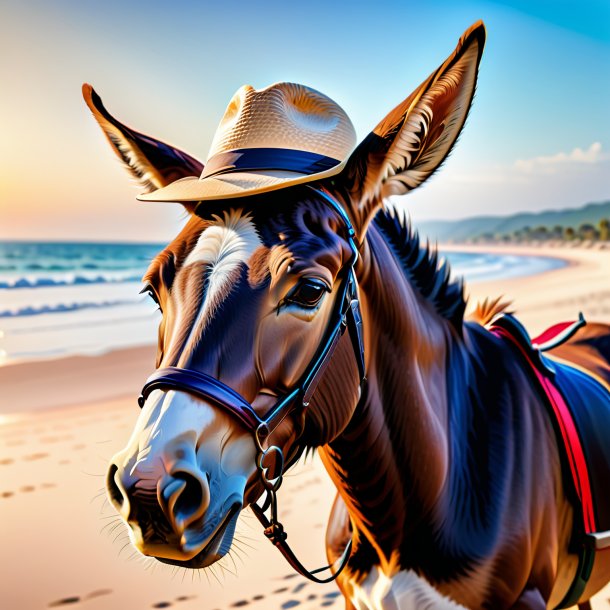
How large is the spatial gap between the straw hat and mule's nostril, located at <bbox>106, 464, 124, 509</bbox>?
0.64 meters

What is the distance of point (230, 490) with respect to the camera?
116 centimetres

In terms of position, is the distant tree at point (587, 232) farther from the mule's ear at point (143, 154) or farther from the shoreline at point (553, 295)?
the mule's ear at point (143, 154)

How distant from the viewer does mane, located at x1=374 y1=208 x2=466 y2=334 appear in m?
1.76

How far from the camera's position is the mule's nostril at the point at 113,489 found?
1.14 metres

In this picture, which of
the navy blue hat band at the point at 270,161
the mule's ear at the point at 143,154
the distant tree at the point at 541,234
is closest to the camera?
the navy blue hat band at the point at 270,161

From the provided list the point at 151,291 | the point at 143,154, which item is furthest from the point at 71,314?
the point at 151,291

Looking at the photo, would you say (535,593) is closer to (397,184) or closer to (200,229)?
(397,184)

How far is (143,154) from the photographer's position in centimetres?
173

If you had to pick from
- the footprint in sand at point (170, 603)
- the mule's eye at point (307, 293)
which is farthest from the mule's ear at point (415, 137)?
the footprint in sand at point (170, 603)

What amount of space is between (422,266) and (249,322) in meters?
0.75

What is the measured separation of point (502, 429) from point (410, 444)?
34 cm

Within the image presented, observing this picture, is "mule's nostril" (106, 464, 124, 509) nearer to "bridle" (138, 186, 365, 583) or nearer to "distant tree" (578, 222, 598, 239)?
"bridle" (138, 186, 365, 583)

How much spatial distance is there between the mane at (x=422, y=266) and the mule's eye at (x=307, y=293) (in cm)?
50

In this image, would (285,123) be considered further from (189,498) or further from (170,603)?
(170,603)
